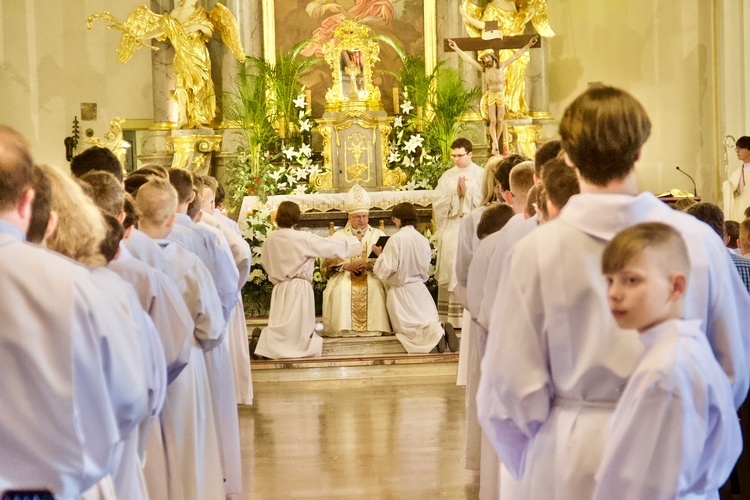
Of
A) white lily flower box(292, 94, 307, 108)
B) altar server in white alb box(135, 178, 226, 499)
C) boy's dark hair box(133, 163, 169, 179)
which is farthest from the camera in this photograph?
white lily flower box(292, 94, 307, 108)

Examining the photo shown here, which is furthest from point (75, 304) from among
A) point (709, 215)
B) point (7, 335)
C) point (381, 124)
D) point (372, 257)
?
point (381, 124)

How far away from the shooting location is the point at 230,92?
1581 cm

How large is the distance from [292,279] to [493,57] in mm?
2975

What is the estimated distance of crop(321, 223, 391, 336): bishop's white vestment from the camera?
468 inches

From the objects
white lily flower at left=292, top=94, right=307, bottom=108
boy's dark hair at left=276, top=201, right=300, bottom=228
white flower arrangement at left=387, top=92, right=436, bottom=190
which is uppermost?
white lily flower at left=292, top=94, right=307, bottom=108

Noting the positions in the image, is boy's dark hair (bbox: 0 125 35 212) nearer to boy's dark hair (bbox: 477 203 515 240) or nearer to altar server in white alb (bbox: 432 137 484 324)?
boy's dark hair (bbox: 477 203 515 240)

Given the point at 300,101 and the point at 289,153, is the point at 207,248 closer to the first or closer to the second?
the point at 289,153

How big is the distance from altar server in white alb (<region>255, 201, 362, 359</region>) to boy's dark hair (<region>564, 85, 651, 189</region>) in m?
7.93

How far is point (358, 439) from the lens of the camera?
331 inches

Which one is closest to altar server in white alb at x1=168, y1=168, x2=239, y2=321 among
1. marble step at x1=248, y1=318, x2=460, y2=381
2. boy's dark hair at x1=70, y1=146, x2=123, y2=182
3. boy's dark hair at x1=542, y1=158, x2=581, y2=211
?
boy's dark hair at x1=70, y1=146, x2=123, y2=182

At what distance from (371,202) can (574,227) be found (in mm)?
11092

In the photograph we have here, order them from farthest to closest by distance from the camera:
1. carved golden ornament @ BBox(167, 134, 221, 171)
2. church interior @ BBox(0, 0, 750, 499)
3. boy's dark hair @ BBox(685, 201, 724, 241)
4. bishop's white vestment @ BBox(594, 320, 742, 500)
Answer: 1. carved golden ornament @ BBox(167, 134, 221, 171)
2. church interior @ BBox(0, 0, 750, 499)
3. boy's dark hair @ BBox(685, 201, 724, 241)
4. bishop's white vestment @ BBox(594, 320, 742, 500)

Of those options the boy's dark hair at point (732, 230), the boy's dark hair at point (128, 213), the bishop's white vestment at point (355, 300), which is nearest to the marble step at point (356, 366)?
the bishop's white vestment at point (355, 300)

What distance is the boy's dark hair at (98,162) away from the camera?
5.40 m
